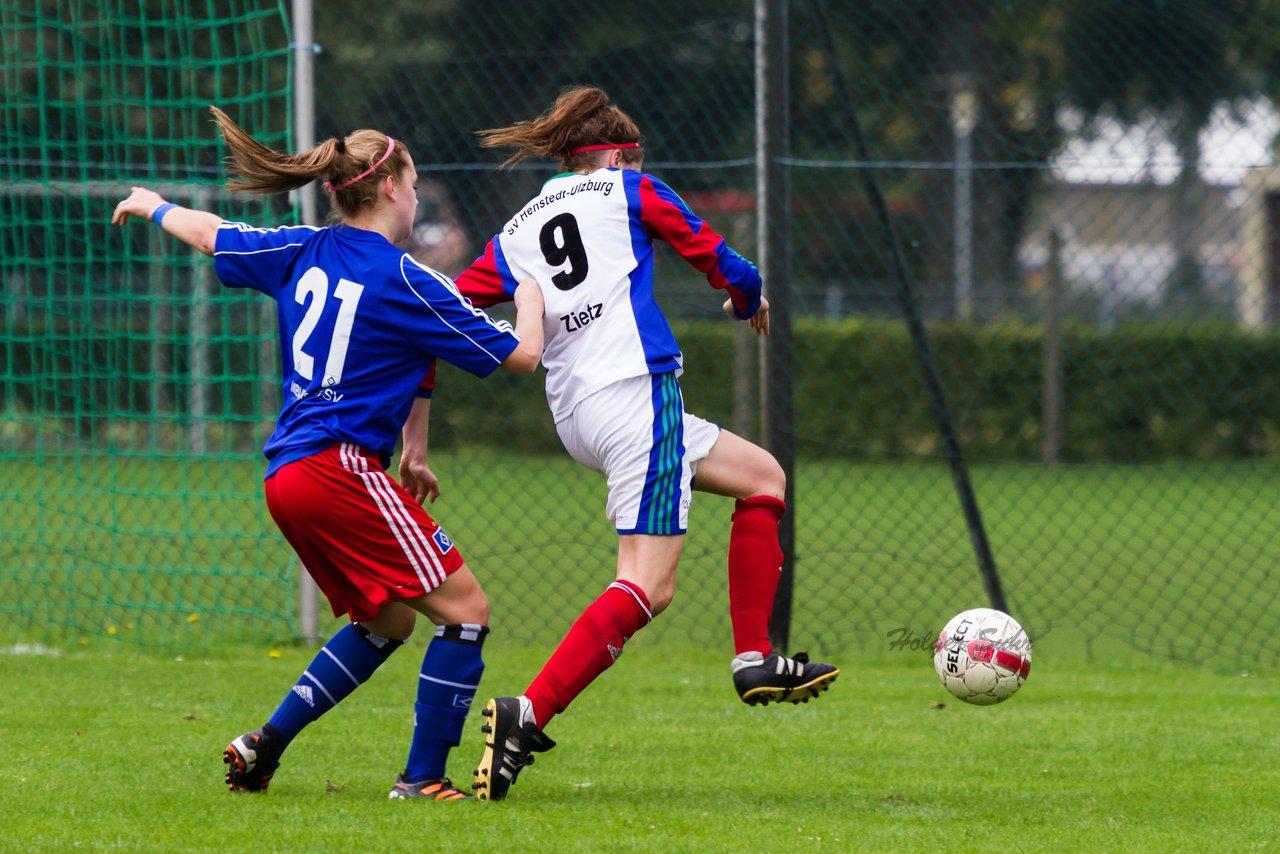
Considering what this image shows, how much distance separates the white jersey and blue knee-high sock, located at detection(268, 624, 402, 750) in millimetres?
787

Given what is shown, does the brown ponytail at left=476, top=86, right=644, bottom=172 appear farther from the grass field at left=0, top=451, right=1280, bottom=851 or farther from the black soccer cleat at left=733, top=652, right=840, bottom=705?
the grass field at left=0, top=451, right=1280, bottom=851

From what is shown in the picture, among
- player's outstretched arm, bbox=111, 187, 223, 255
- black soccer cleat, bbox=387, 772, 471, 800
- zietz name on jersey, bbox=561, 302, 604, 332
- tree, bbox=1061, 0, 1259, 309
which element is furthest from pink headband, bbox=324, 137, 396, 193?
tree, bbox=1061, 0, 1259, 309

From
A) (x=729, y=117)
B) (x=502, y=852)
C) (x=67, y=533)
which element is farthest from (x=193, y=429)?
(x=502, y=852)

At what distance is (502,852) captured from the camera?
10.7 ft

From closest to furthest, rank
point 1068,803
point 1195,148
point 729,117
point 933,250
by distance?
point 1068,803 < point 729,117 < point 1195,148 < point 933,250

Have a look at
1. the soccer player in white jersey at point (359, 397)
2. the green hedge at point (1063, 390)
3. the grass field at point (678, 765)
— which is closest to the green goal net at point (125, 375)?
the grass field at point (678, 765)

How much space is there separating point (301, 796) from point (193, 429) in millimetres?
4439

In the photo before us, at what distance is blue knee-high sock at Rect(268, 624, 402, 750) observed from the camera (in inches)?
153

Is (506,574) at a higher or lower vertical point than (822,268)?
lower

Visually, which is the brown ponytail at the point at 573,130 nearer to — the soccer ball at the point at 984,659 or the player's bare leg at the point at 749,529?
the player's bare leg at the point at 749,529

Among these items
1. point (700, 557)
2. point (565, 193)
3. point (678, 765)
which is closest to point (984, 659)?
point (678, 765)

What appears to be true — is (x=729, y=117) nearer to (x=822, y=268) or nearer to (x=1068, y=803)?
(x=1068, y=803)

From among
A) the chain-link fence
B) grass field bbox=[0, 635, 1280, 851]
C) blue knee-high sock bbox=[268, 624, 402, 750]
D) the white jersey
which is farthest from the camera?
the chain-link fence

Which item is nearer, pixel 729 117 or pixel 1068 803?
pixel 1068 803
